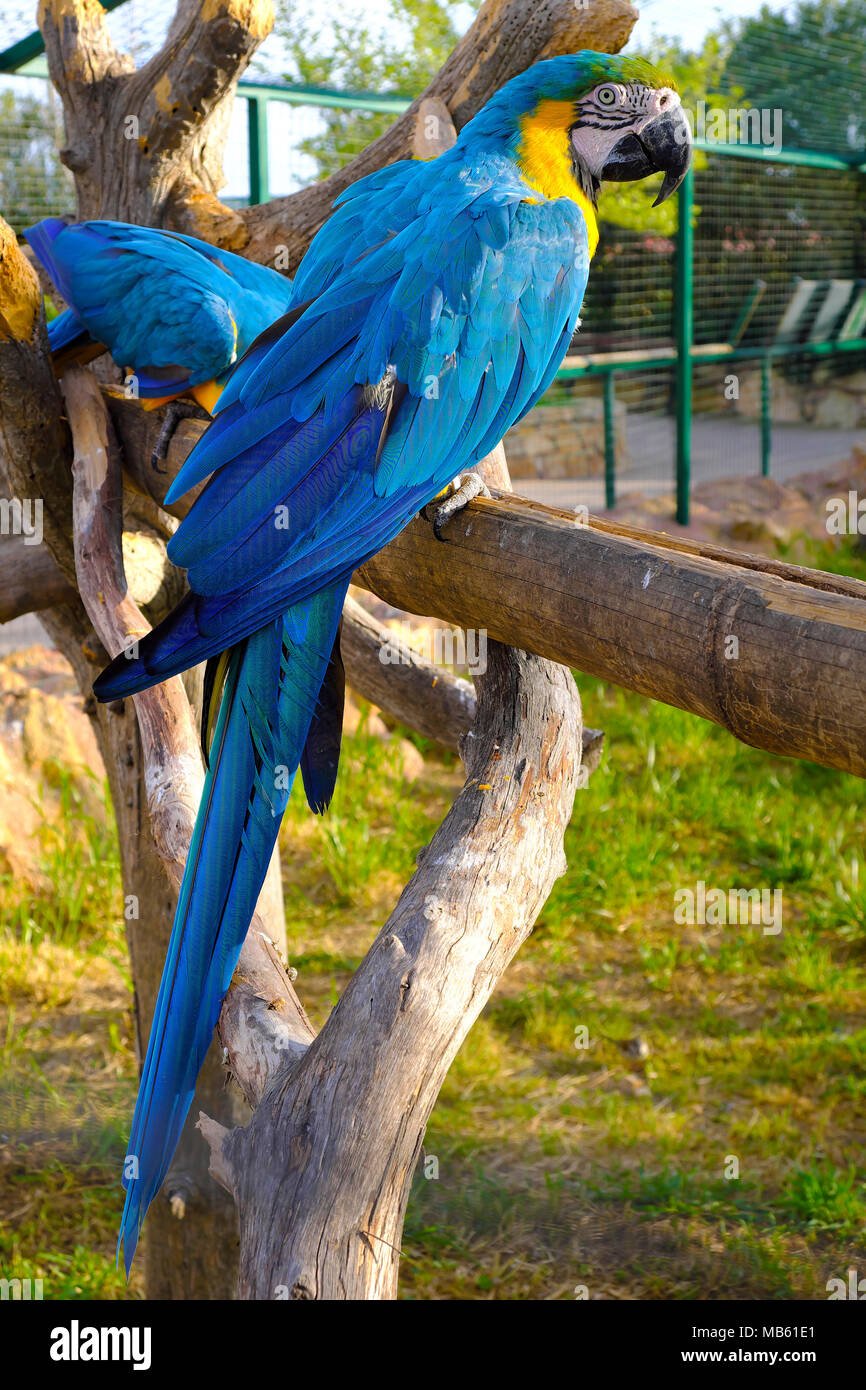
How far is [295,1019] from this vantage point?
906 millimetres

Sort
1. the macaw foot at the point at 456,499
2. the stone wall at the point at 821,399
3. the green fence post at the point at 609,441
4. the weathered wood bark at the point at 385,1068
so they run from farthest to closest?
the stone wall at the point at 821,399, the green fence post at the point at 609,441, the macaw foot at the point at 456,499, the weathered wood bark at the point at 385,1068

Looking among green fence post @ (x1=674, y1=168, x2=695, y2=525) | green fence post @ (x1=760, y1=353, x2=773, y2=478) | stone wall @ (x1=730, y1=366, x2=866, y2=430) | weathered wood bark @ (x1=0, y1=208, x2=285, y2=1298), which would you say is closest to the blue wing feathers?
weathered wood bark @ (x1=0, y1=208, x2=285, y2=1298)

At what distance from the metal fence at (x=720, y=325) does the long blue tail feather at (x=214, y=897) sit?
10.6ft

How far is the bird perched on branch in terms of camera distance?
4.96 ft

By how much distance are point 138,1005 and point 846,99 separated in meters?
5.95

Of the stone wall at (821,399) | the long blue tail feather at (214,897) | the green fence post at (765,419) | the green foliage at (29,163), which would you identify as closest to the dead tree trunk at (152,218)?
the long blue tail feather at (214,897)

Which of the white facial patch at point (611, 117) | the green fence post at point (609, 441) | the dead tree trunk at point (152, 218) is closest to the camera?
the white facial patch at point (611, 117)

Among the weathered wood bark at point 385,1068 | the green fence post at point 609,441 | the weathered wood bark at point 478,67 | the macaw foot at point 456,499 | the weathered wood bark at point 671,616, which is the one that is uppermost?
the green fence post at point 609,441

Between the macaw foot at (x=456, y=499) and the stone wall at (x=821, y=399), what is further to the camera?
the stone wall at (x=821, y=399)

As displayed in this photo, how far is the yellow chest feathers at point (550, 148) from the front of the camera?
3.85ft

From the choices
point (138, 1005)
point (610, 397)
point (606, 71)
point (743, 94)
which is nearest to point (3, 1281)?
point (138, 1005)

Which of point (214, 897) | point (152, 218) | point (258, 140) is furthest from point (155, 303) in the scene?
point (258, 140)

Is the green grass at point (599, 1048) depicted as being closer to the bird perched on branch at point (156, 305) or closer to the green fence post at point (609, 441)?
the bird perched on branch at point (156, 305)

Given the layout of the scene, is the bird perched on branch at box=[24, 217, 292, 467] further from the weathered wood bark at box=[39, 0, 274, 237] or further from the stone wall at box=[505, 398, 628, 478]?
the stone wall at box=[505, 398, 628, 478]
